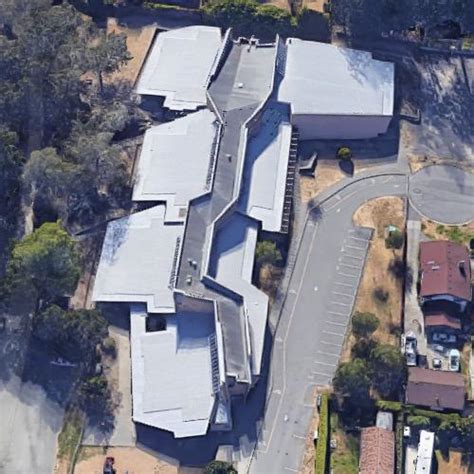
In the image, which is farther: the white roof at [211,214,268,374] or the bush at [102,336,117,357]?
the bush at [102,336,117,357]

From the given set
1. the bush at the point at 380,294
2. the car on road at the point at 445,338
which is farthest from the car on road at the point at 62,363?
the car on road at the point at 445,338

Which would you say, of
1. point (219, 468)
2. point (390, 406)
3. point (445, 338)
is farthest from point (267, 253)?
point (219, 468)

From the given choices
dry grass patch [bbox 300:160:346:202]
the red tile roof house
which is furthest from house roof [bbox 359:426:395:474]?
dry grass patch [bbox 300:160:346:202]

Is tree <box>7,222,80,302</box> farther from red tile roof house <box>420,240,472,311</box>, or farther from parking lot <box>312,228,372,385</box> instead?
red tile roof house <box>420,240,472,311</box>

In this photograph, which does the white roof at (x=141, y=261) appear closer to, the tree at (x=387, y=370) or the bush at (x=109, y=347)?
the bush at (x=109, y=347)

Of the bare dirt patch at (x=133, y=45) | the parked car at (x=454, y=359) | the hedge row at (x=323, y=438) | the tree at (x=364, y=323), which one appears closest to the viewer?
the hedge row at (x=323, y=438)

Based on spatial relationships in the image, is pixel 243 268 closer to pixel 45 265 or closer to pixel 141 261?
pixel 141 261
